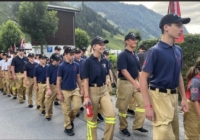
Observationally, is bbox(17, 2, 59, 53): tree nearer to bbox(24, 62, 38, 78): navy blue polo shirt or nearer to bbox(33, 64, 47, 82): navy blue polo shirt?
bbox(24, 62, 38, 78): navy blue polo shirt

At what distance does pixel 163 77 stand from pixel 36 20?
2918cm

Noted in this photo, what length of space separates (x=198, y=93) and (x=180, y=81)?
38 cm

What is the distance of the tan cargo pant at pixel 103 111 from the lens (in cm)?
394

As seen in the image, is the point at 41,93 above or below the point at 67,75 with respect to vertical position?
below

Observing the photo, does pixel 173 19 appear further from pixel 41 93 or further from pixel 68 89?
pixel 41 93

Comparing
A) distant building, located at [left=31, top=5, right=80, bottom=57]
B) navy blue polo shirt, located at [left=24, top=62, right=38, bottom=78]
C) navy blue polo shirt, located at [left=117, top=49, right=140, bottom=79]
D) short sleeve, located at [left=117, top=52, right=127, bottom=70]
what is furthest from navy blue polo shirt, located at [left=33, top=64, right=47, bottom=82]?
distant building, located at [left=31, top=5, right=80, bottom=57]

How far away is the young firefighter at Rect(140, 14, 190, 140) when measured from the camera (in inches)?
109

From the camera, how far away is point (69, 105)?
5.14 m

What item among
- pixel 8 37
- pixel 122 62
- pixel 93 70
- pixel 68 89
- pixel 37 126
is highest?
pixel 8 37

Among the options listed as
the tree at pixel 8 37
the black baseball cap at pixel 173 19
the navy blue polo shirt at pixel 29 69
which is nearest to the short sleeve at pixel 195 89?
the black baseball cap at pixel 173 19

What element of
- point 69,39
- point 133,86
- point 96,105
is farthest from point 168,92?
point 69,39

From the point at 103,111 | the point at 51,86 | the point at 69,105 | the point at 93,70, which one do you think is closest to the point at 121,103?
the point at 103,111

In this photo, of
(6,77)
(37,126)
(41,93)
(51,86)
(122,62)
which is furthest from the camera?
(6,77)

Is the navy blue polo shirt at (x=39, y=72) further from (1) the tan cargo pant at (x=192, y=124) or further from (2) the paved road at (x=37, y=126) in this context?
(1) the tan cargo pant at (x=192, y=124)
